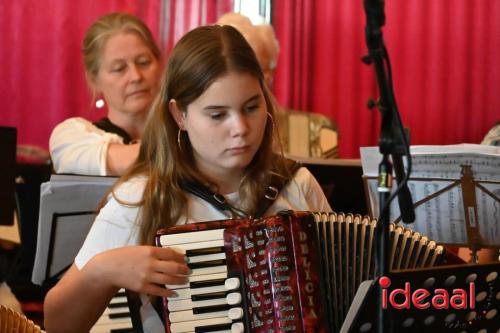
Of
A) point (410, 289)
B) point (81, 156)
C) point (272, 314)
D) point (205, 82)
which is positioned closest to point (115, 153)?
point (81, 156)

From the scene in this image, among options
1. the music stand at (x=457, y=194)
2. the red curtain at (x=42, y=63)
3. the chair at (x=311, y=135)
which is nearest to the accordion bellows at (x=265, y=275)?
the music stand at (x=457, y=194)

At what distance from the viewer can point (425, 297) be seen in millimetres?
1246

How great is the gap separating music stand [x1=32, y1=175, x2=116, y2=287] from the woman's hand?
0.47m

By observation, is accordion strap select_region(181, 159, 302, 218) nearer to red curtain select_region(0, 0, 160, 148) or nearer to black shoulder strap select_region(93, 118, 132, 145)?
black shoulder strap select_region(93, 118, 132, 145)

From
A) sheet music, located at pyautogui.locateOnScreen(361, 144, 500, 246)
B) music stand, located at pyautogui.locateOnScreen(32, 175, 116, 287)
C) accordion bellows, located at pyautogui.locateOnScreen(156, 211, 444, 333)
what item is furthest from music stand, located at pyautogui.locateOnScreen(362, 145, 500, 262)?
music stand, located at pyautogui.locateOnScreen(32, 175, 116, 287)

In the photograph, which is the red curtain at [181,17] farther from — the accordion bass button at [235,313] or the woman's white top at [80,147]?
the accordion bass button at [235,313]

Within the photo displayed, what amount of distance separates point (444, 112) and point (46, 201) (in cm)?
235

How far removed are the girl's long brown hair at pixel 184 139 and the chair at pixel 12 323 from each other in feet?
1.37

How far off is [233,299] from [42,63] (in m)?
2.27

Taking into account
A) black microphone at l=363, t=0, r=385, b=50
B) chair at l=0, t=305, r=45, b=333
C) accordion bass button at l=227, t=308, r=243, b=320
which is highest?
black microphone at l=363, t=0, r=385, b=50

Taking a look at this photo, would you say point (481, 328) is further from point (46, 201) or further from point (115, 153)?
point (115, 153)

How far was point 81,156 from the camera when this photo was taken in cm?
248

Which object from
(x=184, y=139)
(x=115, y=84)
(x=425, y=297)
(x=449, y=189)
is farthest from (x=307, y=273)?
(x=115, y=84)

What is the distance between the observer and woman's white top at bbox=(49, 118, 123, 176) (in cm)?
246
